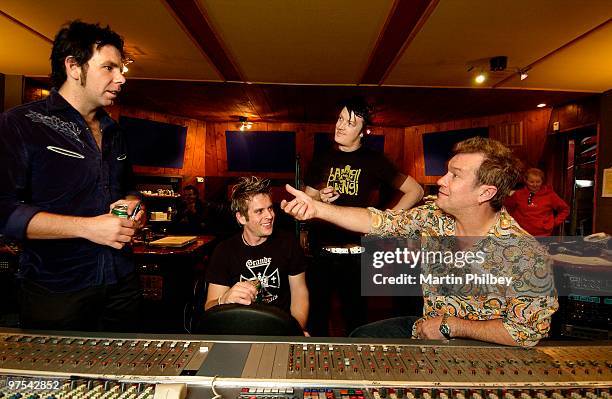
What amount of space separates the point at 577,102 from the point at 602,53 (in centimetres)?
215

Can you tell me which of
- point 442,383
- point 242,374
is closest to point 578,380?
point 442,383

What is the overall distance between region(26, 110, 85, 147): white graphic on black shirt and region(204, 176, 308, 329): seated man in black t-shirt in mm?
1011

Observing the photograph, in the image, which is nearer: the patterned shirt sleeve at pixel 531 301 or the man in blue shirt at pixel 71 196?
the patterned shirt sleeve at pixel 531 301

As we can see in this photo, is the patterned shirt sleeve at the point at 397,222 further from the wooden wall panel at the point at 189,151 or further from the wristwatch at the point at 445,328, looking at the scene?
the wooden wall panel at the point at 189,151

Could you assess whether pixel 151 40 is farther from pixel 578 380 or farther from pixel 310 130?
pixel 310 130

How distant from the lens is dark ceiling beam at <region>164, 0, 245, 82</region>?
9.66 feet

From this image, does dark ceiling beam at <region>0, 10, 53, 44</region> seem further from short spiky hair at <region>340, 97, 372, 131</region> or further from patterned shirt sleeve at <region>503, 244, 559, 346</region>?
patterned shirt sleeve at <region>503, 244, 559, 346</region>

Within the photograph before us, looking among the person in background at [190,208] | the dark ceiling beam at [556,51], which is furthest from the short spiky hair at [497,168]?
the person in background at [190,208]

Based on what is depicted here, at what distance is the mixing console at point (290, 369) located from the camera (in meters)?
0.93

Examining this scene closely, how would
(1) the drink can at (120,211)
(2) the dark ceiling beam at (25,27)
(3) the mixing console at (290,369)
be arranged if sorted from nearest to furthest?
1. (3) the mixing console at (290,369)
2. (1) the drink can at (120,211)
3. (2) the dark ceiling beam at (25,27)

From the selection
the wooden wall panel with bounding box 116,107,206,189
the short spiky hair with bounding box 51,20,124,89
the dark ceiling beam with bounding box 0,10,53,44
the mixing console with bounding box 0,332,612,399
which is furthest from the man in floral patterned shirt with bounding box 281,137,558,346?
the wooden wall panel with bounding box 116,107,206,189

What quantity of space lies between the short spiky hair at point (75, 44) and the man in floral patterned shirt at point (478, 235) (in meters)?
1.04

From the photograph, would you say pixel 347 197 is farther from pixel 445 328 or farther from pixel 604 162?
pixel 604 162

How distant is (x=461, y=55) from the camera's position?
3869 mm
